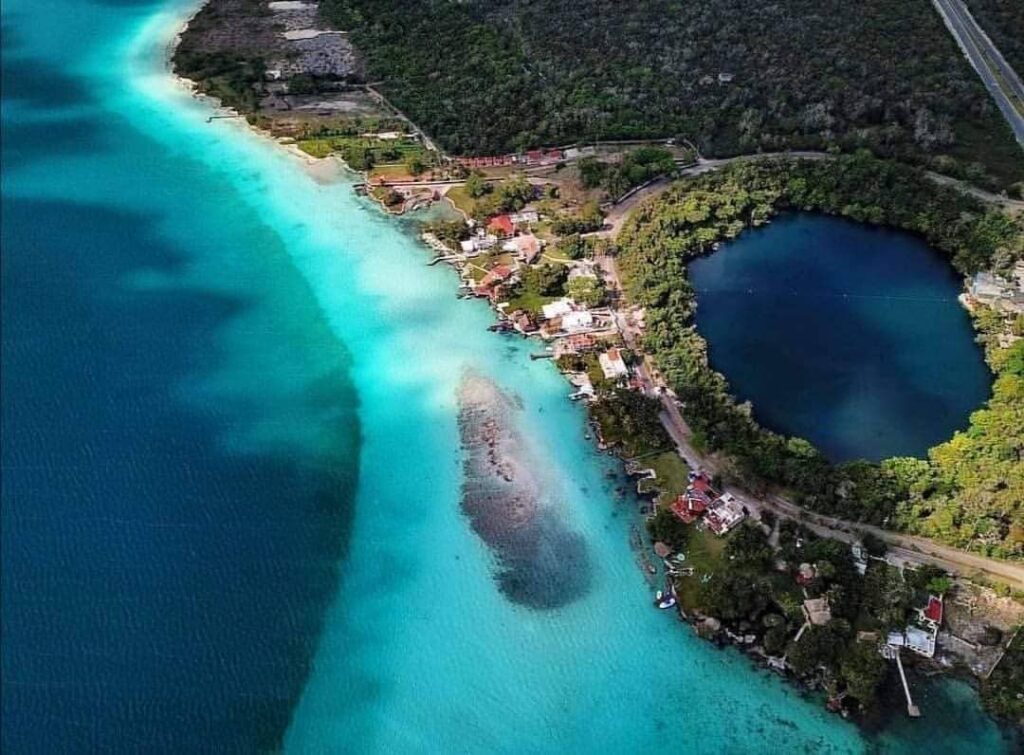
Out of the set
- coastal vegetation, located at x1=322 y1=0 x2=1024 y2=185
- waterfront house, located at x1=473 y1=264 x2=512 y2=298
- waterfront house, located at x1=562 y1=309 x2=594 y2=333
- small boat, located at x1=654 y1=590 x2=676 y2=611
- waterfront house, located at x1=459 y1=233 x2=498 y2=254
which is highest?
coastal vegetation, located at x1=322 y1=0 x2=1024 y2=185

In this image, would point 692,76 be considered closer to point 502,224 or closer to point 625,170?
point 625,170

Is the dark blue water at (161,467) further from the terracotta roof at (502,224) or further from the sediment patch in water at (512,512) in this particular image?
the terracotta roof at (502,224)

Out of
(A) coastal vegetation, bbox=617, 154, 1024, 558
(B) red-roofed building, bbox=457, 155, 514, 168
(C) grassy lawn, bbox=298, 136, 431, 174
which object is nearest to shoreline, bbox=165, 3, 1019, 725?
(C) grassy lawn, bbox=298, 136, 431, 174

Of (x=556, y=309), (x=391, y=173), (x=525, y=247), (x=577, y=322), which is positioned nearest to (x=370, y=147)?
(x=391, y=173)

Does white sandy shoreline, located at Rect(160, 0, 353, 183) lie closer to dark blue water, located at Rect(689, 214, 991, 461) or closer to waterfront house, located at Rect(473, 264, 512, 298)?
waterfront house, located at Rect(473, 264, 512, 298)

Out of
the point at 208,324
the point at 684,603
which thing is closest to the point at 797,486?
the point at 684,603
